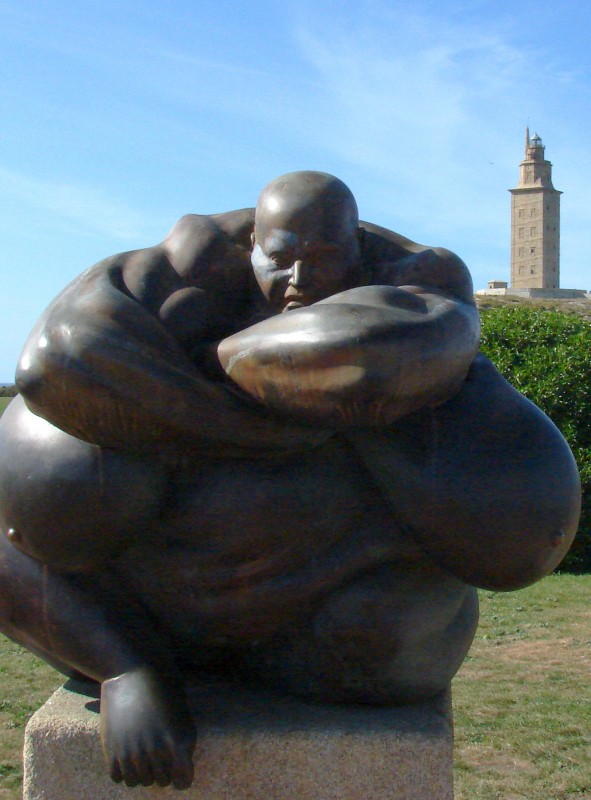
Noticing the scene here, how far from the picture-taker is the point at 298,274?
224cm

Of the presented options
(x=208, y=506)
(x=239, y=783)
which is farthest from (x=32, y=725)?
(x=208, y=506)

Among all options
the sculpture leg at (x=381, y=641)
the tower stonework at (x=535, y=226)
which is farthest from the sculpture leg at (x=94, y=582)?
the tower stonework at (x=535, y=226)

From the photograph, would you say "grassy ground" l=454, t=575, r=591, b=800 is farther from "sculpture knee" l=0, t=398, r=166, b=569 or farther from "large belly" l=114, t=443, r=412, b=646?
"sculpture knee" l=0, t=398, r=166, b=569

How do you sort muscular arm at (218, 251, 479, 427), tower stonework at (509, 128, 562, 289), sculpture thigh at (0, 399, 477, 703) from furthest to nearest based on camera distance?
tower stonework at (509, 128, 562, 289), sculpture thigh at (0, 399, 477, 703), muscular arm at (218, 251, 479, 427)

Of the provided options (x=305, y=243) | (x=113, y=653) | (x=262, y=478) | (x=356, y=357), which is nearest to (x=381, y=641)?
(x=262, y=478)

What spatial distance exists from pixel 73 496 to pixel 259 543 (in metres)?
0.43

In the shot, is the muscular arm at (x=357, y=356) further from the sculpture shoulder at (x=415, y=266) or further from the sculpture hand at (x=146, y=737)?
the sculpture hand at (x=146, y=737)

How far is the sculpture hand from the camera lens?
2.14m

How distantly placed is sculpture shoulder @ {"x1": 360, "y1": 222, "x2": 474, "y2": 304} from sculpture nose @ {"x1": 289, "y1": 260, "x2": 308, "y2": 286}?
0.77 feet

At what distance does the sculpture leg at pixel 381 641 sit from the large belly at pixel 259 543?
0.06m

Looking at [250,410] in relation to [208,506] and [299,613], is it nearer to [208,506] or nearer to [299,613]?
[208,506]

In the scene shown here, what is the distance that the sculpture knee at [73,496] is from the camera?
2203mm

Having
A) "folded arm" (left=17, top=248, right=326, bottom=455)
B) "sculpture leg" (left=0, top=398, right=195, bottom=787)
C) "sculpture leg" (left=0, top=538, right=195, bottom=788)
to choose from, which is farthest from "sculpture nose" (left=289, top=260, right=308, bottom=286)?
"sculpture leg" (left=0, top=538, right=195, bottom=788)

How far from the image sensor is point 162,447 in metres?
2.21
